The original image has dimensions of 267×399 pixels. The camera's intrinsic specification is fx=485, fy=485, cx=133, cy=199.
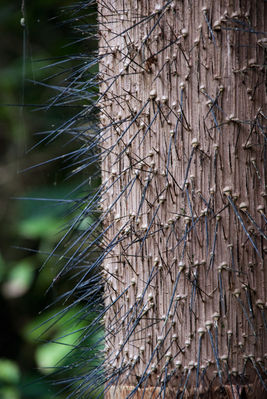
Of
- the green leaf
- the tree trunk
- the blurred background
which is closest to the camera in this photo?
the tree trunk

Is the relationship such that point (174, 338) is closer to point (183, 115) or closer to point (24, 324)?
point (183, 115)

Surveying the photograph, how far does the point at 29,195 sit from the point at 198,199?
2.07 ft

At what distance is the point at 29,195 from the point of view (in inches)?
40.8

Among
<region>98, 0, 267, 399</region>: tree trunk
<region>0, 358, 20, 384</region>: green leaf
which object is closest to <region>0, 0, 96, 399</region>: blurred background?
<region>0, 358, 20, 384</region>: green leaf

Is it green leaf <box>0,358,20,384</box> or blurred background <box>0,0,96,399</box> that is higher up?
blurred background <box>0,0,96,399</box>

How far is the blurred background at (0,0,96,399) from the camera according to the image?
1.14 meters

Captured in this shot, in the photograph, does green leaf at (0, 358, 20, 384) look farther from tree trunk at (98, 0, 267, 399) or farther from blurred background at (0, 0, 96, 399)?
tree trunk at (98, 0, 267, 399)

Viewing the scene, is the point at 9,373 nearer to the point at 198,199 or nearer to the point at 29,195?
the point at 29,195

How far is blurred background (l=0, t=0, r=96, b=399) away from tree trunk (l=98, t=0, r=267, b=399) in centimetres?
49

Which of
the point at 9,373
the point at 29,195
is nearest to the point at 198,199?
the point at 29,195

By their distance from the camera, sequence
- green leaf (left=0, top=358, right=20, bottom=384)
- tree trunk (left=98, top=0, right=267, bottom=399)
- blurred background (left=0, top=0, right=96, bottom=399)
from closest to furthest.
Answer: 1. tree trunk (left=98, top=0, right=267, bottom=399)
2. blurred background (left=0, top=0, right=96, bottom=399)
3. green leaf (left=0, top=358, right=20, bottom=384)

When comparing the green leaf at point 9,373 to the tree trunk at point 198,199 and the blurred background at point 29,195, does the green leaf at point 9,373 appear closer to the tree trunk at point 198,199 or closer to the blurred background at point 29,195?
the blurred background at point 29,195

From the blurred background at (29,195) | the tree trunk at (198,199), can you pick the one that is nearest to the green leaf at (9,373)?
the blurred background at (29,195)

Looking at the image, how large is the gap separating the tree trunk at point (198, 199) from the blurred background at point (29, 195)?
19.1 inches
